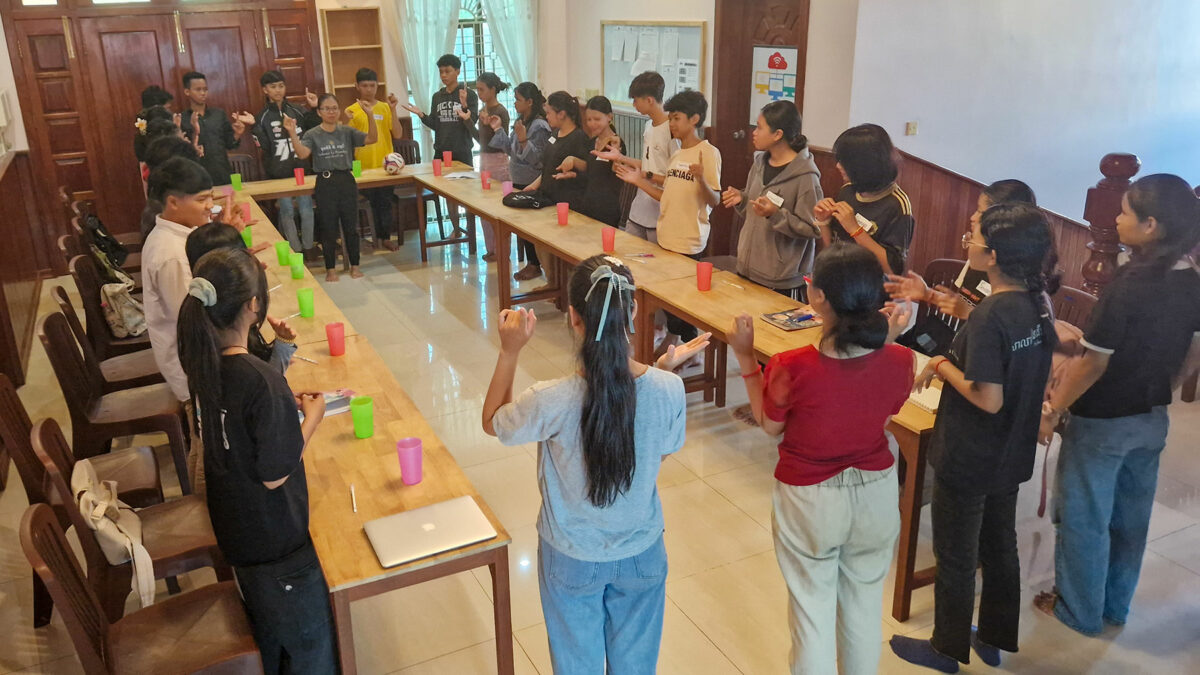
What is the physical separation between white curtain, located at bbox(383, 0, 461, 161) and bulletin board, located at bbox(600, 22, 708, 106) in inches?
60.5

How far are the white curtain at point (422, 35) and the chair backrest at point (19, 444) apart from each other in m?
6.33

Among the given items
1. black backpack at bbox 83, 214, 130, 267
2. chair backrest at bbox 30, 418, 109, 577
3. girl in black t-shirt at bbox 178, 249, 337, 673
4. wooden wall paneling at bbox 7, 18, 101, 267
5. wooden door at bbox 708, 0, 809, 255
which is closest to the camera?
girl in black t-shirt at bbox 178, 249, 337, 673

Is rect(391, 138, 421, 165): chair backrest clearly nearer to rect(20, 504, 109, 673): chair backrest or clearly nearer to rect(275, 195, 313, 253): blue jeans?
rect(275, 195, 313, 253): blue jeans

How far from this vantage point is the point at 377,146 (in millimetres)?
7938

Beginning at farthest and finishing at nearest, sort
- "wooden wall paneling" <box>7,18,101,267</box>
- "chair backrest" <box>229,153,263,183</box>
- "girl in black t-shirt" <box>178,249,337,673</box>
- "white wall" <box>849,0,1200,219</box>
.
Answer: "chair backrest" <box>229,153,263,183</box>, "wooden wall paneling" <box>7,18,101,267</box>, "white wall" <box>849,0,1200,219</box>, "girl in black t-shirt" <box>178,249,337,673</box>

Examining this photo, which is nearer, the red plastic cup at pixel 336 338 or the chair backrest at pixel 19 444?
the chair backrest at pixel 19 444

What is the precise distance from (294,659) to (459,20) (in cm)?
794

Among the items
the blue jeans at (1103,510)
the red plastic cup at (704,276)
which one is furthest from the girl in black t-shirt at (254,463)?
the blue jeans at (1103,510)

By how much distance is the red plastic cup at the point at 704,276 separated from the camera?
4016 mm

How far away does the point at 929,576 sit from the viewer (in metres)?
3.10

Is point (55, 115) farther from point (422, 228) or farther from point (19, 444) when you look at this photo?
point (19, 444)

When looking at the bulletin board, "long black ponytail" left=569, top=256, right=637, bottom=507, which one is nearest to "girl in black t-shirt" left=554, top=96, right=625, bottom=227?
the bulletin board

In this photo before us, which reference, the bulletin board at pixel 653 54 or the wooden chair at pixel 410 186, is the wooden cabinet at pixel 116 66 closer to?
the wooden chair at pixel 410 186

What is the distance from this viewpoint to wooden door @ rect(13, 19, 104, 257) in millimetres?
7102
